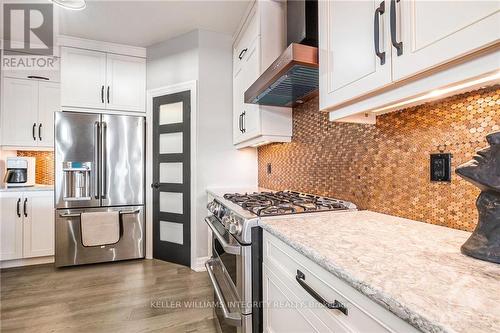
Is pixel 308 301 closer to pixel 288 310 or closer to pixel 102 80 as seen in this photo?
pixel 288 310

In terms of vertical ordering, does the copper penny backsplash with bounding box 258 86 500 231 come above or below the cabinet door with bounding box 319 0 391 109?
below

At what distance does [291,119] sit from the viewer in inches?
86.9

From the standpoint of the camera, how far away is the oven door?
121 cm

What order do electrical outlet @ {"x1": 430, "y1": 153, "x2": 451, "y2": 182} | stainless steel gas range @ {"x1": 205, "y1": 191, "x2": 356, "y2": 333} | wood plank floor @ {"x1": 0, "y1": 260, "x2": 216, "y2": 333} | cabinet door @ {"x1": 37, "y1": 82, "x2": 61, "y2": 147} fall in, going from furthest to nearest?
cabinet door @ {"x1": 37, "y1": 82, "x2": 61, "y2": 147} < wood plank floor @ {"x1": 0, "y1": 260, "x2": 216, "y2": 333} < stainless steel gas range @ {"x1": 205, "y1": 191, "x2": 356, "y2": 333} < electrical outlet @ {"x1": 430, "y1": 153, "x2": 451, "y2": 182}

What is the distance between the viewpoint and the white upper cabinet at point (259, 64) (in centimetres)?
193

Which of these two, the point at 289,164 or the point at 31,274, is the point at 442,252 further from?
Answer: the point at 31,274

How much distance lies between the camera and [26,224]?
2.85 meters

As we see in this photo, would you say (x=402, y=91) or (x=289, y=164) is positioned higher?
(x=402, y=91)

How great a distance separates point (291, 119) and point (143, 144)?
191 cm

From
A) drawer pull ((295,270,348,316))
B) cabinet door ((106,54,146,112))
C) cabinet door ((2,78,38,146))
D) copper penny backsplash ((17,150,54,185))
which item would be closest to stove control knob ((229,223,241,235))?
drawer pull ((295,270,348,316))

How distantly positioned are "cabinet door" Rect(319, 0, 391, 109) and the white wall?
1.83 m

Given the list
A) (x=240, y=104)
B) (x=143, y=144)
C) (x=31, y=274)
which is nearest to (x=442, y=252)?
(x=240, y=104)

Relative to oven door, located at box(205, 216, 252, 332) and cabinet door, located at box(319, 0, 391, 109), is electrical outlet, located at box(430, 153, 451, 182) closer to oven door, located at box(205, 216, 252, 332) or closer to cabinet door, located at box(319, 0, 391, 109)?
cabinet door, located at box(319, 0, 391, 109)

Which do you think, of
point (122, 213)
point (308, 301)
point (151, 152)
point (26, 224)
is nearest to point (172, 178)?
point (151, 152)
